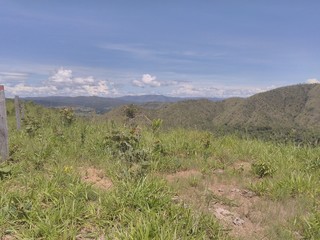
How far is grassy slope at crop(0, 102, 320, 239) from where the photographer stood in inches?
175

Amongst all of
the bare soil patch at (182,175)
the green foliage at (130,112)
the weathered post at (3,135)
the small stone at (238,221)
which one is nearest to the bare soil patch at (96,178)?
the bare soil patch at (182,175)

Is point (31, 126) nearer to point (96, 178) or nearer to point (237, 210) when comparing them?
point (96, 178)

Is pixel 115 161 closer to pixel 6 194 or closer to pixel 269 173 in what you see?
pixel 6 194

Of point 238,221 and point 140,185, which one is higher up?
point 140,185

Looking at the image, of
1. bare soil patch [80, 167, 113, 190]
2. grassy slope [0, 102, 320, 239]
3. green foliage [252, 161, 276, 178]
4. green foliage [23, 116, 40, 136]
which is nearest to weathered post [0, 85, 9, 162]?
grassy slope [0, 102, 320, 239]

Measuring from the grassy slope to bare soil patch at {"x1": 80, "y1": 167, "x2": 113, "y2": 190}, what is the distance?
128 millimetres

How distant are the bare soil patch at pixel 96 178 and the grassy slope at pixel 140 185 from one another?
0.42 feet

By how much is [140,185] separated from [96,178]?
4.88 feet

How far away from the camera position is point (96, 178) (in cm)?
640

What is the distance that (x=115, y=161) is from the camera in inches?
280

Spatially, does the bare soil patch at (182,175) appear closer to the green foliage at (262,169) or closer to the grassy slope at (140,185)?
the grassy slope at (140,185)

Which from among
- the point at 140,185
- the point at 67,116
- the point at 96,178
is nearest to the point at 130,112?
the point at 67,116

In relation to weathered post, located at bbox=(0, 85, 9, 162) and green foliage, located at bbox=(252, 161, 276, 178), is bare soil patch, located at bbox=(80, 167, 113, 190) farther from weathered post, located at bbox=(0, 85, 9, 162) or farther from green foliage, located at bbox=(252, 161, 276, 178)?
green foliage, located at bbox=(252, 161, 276, 178)

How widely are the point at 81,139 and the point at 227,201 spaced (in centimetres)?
447
